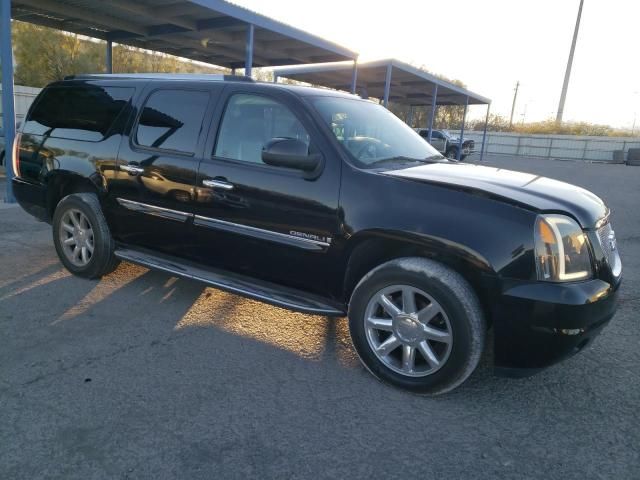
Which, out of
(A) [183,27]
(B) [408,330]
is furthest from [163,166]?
(A) [183,27]

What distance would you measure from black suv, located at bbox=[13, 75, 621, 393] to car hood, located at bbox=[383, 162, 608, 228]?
2 centimetres

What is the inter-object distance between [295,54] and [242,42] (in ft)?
7.27

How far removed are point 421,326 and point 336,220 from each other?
0.84m

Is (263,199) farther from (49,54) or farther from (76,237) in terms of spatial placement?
(49,54)

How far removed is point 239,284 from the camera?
3.52 m

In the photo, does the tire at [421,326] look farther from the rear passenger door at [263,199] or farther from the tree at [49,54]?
→ the tree at [49,54]

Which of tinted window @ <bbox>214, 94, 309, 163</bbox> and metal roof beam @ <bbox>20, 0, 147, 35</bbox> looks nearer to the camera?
tinted window @ <bbox>214, 94, 309, 163</bbox>

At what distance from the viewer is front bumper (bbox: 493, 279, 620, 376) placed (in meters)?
2.50

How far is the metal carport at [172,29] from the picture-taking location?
30.8 feet

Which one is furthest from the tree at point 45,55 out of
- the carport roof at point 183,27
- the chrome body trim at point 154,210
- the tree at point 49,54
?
the chrome body trim at point 154,210

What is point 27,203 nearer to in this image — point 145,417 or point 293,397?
point 145,417

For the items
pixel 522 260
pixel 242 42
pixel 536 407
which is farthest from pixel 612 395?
pixel 242 42

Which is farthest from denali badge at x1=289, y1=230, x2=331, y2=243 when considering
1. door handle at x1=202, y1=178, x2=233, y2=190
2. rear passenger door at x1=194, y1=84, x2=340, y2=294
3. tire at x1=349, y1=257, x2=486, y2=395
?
door handle at x1=202, y1=178, x2=233, y2=190

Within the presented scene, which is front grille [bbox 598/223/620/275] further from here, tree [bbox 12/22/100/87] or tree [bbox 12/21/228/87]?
tree [bbox 12/22/100/87]
